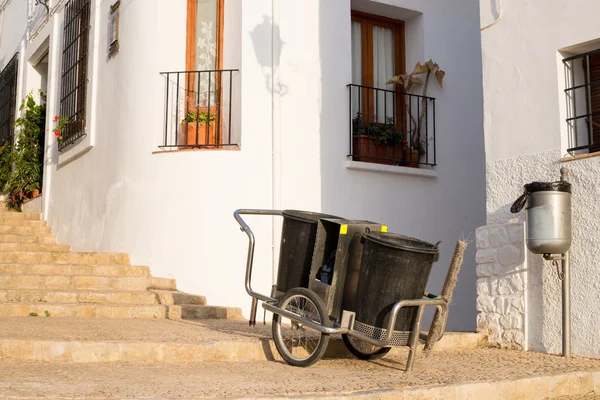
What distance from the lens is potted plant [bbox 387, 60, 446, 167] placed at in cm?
1063

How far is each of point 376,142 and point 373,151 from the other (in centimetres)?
13

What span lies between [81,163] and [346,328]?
23.4ft

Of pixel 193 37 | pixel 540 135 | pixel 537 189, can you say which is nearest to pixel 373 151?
pixel 193 37

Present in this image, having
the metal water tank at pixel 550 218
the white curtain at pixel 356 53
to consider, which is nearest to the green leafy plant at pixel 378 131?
the white curtain at pixel 356 53

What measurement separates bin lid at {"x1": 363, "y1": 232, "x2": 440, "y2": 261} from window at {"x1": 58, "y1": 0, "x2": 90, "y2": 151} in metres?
7.03

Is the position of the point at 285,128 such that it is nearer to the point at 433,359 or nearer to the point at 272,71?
the point at 272,71

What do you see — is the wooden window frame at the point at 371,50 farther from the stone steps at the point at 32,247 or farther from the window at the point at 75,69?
the stone steps at the point at 32,247

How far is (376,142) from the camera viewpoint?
1035 centimetres

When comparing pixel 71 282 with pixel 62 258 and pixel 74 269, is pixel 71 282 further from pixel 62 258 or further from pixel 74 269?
pixel 62 258

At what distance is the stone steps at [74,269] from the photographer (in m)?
9.27

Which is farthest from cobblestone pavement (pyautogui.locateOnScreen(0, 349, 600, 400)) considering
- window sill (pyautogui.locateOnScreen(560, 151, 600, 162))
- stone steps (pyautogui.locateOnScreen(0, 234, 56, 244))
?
stone steps (pyautogui.locateOnScreen(0, 234, 56, 244))

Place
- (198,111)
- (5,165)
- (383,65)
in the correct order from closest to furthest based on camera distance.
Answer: (198,111), (383,65), (5,165)

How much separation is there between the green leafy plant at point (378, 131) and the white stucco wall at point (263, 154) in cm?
35

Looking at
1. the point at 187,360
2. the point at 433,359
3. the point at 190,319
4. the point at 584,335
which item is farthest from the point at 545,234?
the point at 190,319
